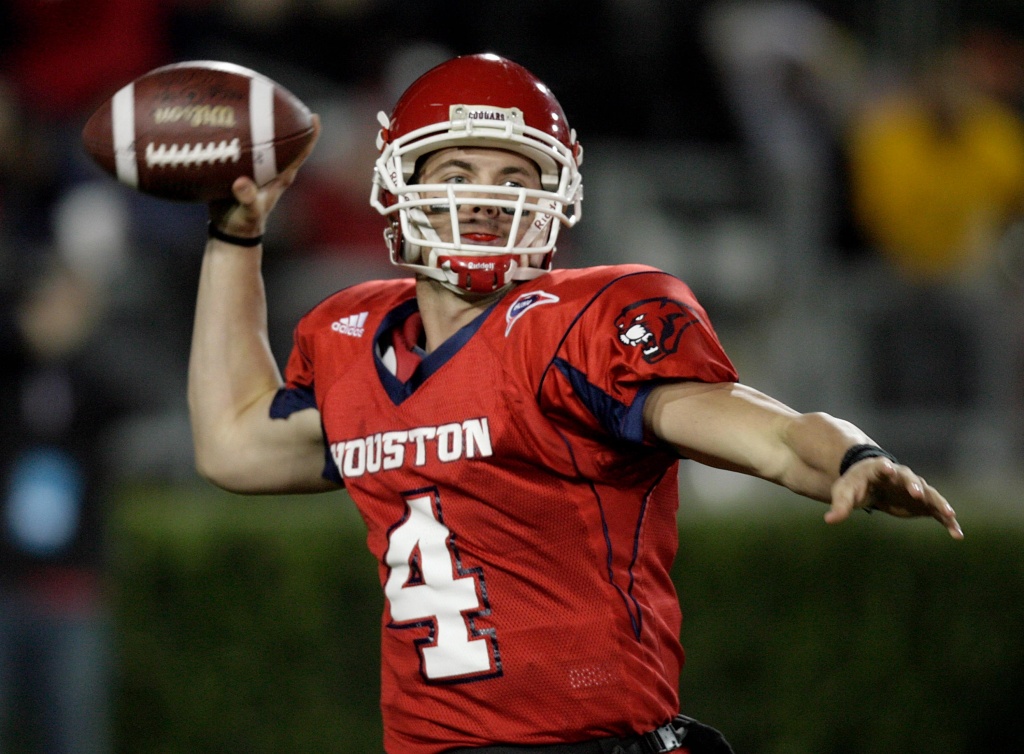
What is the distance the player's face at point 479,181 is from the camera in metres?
2.87

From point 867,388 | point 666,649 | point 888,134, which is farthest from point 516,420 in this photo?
point 888,134

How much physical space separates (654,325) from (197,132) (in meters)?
1.23

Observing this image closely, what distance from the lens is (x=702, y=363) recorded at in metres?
2.55

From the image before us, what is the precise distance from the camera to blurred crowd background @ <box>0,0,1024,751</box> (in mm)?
5594

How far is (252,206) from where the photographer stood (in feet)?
11.0

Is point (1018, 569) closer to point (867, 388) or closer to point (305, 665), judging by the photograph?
point (867, 388)

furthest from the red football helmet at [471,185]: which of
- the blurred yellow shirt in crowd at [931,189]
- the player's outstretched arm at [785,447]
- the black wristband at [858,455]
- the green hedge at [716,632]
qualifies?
the blurred yellow shirt in crowd at [931,189]

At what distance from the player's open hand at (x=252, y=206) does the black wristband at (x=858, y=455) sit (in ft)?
5.25

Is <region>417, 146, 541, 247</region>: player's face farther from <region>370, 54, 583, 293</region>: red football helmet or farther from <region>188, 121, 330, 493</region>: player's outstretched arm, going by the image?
<region>188, 121, 330, 493</region>: player's outstretched arm

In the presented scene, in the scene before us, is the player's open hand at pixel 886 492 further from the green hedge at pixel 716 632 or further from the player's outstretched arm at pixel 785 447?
the green hedge at pixel 716 632

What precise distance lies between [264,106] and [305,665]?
2.57m

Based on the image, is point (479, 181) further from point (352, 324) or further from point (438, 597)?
point (438, 597)

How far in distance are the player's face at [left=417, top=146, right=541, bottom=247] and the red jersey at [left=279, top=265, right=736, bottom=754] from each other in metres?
0.16

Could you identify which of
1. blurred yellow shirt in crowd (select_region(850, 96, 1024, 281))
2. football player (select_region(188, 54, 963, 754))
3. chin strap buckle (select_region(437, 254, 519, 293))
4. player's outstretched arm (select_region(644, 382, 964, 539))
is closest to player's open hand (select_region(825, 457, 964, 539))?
player's outstretched arm (select_region(644, 382, 964, 539))
